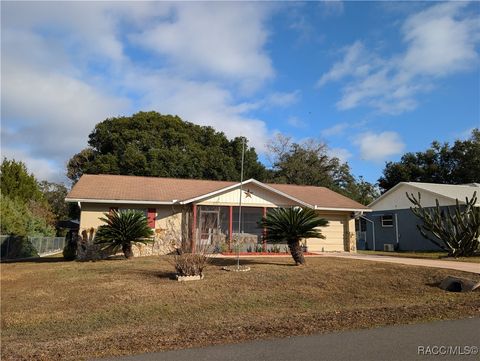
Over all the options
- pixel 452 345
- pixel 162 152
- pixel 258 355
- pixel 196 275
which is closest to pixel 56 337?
pixel 258 355

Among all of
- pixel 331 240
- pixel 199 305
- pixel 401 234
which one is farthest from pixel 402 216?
pixel 199 305

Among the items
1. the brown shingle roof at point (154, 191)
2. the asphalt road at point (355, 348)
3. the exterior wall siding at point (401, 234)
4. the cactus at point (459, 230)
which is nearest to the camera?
the asphalt road at point (355, 348)

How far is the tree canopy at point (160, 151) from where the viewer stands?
39781 millimetres

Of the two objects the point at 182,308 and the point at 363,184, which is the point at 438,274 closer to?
the point at 182,308

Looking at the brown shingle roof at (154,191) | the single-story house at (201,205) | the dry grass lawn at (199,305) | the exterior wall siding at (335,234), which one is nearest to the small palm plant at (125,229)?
the single-story house at (201,205)

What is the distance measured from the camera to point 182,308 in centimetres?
979

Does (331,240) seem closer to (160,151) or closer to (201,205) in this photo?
(201,205)

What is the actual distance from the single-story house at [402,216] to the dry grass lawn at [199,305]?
15.4 meters

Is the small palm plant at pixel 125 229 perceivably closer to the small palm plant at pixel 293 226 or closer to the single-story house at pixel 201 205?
the single-story house at pixel 201 205

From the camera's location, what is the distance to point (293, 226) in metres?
15.1

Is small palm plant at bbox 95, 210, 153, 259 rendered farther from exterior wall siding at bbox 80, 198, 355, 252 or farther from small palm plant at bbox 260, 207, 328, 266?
small palm plant at bbox 260, 207, 328, 266

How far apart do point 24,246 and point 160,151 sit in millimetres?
16174

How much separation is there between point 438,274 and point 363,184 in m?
43.3

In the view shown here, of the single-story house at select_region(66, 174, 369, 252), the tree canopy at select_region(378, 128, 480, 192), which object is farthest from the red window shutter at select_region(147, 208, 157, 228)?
the tree canopy at select_region(378, 128, 480, 192)
